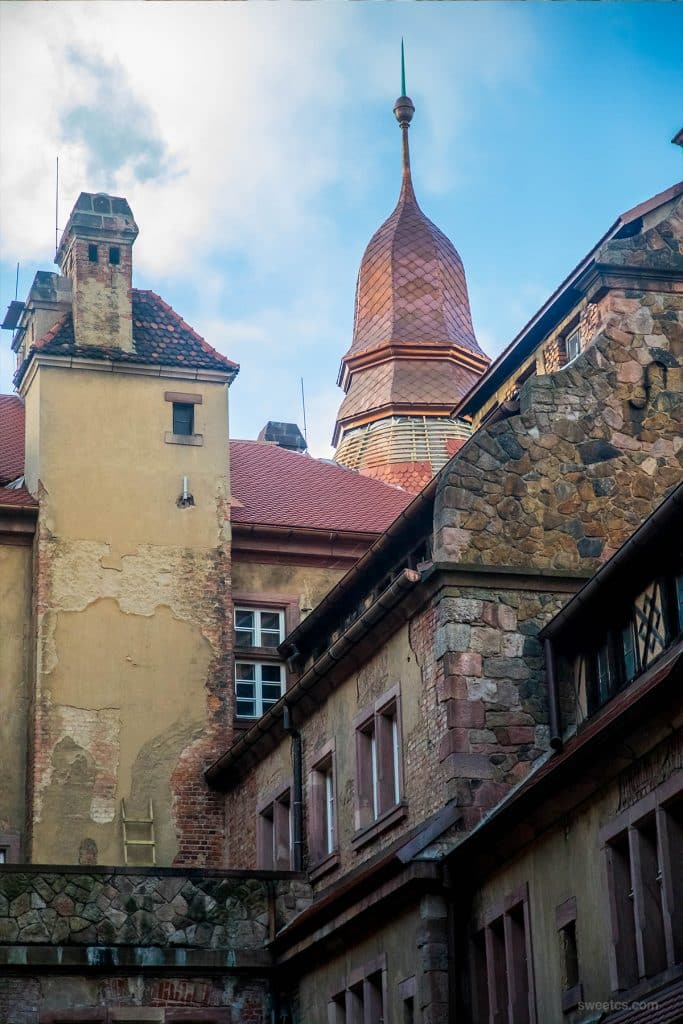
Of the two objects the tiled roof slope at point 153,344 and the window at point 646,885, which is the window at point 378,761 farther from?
the tiled roof slope at point 153,344

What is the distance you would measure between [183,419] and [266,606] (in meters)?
3.17

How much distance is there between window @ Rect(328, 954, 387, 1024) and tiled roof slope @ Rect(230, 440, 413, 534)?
9.89 m

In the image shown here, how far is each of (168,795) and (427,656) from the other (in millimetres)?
7843

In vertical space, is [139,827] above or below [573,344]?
below

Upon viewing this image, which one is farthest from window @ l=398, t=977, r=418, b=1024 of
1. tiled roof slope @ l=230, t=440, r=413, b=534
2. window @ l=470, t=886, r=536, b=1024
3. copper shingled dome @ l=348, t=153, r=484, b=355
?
copper shingled dome @ l=348, t=153, r=484, b=355

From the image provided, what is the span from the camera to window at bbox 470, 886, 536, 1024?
17688 mm

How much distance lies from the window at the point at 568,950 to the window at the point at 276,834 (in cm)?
872

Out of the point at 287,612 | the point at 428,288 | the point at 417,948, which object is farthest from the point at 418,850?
the point at 428,288

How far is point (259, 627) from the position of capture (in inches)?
1173

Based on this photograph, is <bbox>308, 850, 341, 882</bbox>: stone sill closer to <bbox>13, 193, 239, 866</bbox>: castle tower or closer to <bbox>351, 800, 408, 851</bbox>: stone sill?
<bbox>351, 800, 408, 851</bbox>: stone sill

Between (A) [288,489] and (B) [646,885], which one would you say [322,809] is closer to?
(B) [646,885]

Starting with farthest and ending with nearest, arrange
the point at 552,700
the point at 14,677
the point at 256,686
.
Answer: the point at 256,686 → the point at 14,677 → the point at 552,700

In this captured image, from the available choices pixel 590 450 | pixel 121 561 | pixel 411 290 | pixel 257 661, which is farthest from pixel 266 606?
pixel 411 290

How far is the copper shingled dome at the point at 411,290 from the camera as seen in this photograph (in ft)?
145
